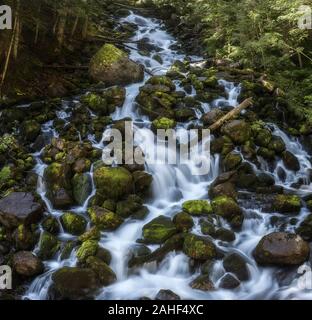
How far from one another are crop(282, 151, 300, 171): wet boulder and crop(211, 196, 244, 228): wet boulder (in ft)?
7.30

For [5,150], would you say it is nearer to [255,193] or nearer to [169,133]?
[169,133]

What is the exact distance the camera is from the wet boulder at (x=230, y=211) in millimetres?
8305

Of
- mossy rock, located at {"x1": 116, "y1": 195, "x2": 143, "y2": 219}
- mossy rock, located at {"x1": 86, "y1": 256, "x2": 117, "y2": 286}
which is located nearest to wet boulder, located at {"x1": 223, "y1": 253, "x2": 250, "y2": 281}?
mossy rock, located at {"x1": 86, "y1": 256, "x2": 117, "y2": 286}

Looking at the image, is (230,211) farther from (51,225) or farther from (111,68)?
(111,68)

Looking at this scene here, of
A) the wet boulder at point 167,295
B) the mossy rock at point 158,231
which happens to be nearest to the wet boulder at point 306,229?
the mossy rock at point 158,231

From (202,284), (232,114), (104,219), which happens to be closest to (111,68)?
(232,114)

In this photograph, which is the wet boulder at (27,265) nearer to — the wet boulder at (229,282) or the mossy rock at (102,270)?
the mossy rock at (102,270)

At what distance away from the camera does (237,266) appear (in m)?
7.38

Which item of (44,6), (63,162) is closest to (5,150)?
(63,162)

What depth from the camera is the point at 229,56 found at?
13.8 meters

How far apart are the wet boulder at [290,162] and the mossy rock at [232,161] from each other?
3.81 ft

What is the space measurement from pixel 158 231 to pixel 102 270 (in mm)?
1364

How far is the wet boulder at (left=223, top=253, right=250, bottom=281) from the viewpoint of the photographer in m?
7.30

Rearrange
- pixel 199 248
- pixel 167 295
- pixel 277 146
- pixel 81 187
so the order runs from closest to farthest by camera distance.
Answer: pixel 167 295 → pixel 199 248 → pixel 81 187 → pixel 277 146
